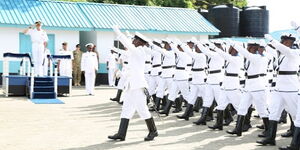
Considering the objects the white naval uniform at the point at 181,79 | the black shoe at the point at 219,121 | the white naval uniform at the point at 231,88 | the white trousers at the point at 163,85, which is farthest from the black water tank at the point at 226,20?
the black shoe at the point at 219,121

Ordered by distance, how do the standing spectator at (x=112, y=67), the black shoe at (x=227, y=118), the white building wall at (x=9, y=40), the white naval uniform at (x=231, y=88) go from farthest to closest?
the standing spectator at (x=112, y=67)
the white building wall at (x=9, y=40)
the black shoe at (x=227, y=118)
the white naval uniform at (x=231, y=88)

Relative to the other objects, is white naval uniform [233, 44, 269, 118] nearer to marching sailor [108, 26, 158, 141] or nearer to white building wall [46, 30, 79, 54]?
marching sailor [108, 26, 158, 141]

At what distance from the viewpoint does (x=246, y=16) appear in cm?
3566

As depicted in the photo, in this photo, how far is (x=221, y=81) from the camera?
40.3 feet

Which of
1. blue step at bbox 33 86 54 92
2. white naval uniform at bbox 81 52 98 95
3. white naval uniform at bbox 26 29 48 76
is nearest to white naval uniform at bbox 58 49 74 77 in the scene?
white naval uniform at bbox 81 52 98 95

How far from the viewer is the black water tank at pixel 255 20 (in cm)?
3544

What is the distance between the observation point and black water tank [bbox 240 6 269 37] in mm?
35438

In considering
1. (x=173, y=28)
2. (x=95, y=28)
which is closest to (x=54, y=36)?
(x=95, y=28)

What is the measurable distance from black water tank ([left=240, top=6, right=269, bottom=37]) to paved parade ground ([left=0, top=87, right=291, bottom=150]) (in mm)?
22620

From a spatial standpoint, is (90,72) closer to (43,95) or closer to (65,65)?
(65,65)

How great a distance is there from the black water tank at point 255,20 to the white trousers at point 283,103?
2685 centimetres

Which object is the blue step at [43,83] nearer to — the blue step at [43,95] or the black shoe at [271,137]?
the blue step at [43,95]

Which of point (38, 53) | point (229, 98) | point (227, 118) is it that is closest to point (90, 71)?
point (38, 53)

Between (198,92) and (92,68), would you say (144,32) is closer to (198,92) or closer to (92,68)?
(92,68)
